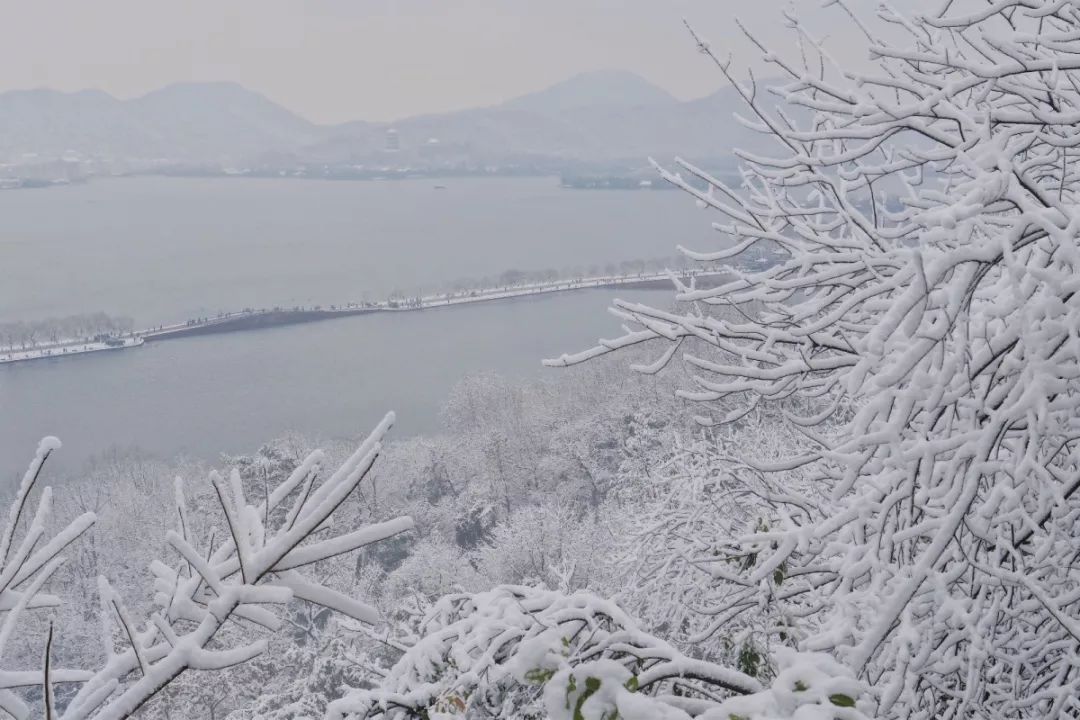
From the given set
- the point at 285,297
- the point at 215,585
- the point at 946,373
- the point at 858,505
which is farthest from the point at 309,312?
the point at 215,585

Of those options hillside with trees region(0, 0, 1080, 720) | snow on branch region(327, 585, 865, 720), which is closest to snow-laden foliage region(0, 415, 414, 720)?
hillside with trees region(0, 0, 1080, 720)

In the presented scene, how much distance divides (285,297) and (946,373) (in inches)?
3193

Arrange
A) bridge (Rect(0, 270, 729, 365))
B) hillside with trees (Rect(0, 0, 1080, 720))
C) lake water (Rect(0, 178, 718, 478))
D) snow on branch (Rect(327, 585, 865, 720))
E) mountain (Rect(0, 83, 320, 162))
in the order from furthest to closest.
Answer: mountain (Rect(0, 83, 320, 162))
bridge (Rect(0, 270, 729, 365))
lake water (Rect(0, 178, 718, 478))
snow on branch (Rect(327, 585, 865, 720))
hillside with trees (Rect(0, 0, 1080, 720))

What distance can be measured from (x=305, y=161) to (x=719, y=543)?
208699mm

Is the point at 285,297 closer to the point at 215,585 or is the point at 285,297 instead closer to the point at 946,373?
the point at 946,373

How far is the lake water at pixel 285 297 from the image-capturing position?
1800 inches

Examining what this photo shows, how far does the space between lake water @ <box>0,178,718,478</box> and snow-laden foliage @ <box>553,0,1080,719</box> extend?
40.5 m

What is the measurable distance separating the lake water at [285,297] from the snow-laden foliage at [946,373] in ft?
133

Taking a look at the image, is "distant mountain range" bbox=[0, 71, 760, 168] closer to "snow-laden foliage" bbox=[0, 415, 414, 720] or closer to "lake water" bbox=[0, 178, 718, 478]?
"lake water" bbox=[0, 178, 718, 478]

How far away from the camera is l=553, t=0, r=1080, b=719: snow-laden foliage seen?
4.90 feet

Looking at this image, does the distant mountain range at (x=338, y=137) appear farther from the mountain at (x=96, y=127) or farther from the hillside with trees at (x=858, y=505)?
the hillside with trees at (x=858, y=505)

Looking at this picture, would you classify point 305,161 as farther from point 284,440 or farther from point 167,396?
point 284,440

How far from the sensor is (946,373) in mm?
1537

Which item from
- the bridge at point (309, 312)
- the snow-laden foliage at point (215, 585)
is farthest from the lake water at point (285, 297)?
the snow-laden foliage at point (215, 585)
